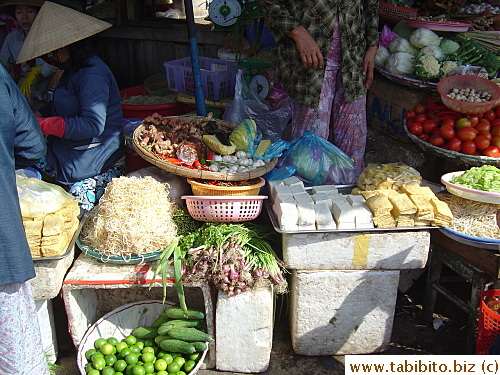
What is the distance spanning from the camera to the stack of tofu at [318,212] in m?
3.04

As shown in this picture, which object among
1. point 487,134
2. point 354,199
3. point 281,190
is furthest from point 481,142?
point 281,190

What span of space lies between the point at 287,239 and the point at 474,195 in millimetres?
1235

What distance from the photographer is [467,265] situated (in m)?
3.21

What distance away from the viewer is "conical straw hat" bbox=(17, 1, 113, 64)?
3.39m

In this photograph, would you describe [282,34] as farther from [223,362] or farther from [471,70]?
[223,362]

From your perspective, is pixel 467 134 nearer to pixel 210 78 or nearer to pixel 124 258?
pixel 210 78

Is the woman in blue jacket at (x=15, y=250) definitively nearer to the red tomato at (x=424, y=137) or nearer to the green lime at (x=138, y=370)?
the green lime at (x=138, y=370)

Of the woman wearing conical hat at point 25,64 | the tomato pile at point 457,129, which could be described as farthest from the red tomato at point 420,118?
the woman wearing conical hat at point 25,64

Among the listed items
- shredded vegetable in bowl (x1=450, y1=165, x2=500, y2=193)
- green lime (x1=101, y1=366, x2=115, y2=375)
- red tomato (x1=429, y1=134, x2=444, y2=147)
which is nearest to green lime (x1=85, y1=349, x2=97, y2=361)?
green lime (x1=101, y1=366, x2=115, y2=375)

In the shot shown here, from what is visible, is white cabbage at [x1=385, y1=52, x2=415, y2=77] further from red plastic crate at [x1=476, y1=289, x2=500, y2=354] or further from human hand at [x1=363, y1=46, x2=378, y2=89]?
red plastic crate at [x1=476, y1=289, x2=500, y2=354]

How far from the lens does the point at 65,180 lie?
3.80 m

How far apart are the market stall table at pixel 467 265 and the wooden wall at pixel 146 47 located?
371 centimetres

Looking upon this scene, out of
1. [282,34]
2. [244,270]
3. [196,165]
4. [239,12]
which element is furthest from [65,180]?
[239,12]

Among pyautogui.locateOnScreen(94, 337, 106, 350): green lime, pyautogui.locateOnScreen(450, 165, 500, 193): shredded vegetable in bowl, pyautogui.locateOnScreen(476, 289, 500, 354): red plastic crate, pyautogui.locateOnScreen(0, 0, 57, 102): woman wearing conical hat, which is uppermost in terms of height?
pyautogui.locateOnScreen(0, 0, 57, 102): woman wearing conical hat
